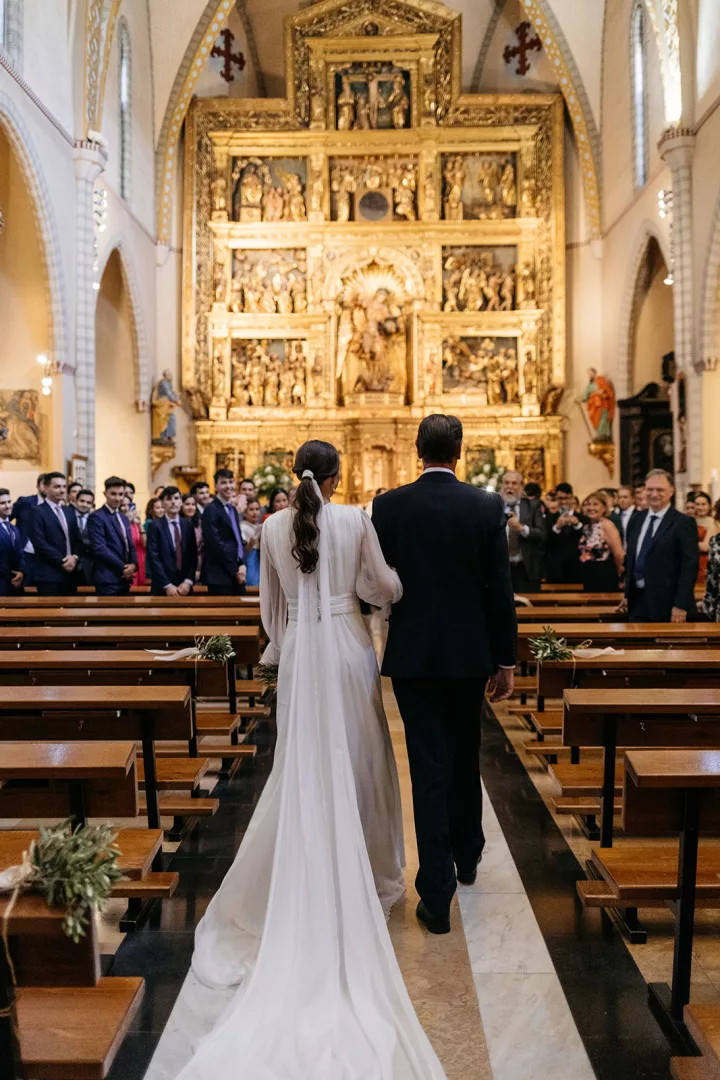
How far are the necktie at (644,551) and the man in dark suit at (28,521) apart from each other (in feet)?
18.2

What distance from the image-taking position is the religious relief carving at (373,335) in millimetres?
19312

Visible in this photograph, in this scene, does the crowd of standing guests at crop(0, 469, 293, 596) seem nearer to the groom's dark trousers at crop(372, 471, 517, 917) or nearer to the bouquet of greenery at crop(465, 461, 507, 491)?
the groom's dark trousers at crop(372, 471, 517, 917)

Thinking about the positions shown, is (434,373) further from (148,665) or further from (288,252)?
(148,665)

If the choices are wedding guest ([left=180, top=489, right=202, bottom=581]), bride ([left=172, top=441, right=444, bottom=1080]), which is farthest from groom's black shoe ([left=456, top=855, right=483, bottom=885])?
wedding guest ([left=180, top=489, right=202, bottom=581])

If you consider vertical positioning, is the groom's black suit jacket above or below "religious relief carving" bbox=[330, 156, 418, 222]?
below

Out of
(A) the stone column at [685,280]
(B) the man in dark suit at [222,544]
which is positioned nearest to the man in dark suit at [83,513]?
(B) the man in dark suit at [222,544]

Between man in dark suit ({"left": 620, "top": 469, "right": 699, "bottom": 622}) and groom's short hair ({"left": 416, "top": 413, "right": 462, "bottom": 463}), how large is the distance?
132 inches

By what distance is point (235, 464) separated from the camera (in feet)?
63.0

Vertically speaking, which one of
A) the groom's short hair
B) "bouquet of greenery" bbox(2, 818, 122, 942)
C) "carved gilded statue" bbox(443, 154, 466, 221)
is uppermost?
"carved gilded statue" bbox(443, 154, 466, 221)

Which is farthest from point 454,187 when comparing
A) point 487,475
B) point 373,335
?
point 487,475

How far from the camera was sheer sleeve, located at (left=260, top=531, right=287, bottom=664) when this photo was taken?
368 centimetres

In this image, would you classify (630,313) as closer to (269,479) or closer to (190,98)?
(269,479)

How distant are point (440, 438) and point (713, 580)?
142 inches

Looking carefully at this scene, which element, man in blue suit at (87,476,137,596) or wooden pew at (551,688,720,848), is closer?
wooden pew at (551,688,720,848)
